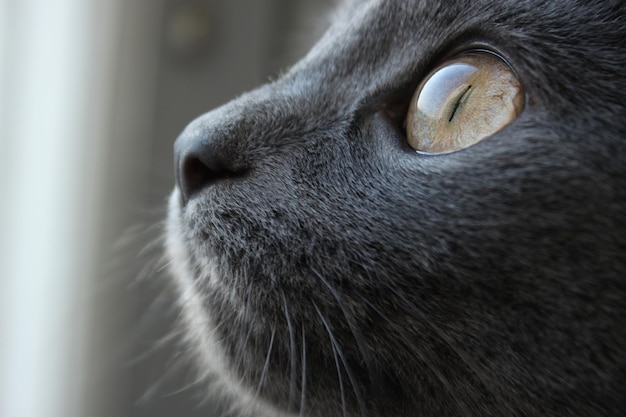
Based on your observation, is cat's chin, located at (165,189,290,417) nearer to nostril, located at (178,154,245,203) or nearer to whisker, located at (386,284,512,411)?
nostril, located at (178,154,245,203)

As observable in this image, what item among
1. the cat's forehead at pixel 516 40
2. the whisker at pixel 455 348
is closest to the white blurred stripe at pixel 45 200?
the cat's forehead at pixel 516 40

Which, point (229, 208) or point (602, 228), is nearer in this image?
point (602, 228)

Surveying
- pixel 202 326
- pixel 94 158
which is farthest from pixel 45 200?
pixel 202 326

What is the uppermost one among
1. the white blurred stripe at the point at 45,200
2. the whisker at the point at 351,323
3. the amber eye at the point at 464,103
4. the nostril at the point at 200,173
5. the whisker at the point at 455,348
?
the white blurred stripe at the point at 45,200

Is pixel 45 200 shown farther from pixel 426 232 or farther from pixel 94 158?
pixel 426 232

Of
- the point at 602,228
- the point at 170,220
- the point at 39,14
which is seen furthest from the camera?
the point at 39,14

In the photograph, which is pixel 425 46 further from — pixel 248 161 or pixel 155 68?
pixel 155 68

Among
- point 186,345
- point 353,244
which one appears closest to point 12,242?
point 186,345

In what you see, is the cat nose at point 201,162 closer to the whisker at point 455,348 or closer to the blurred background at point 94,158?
the whisker at point 455,348
